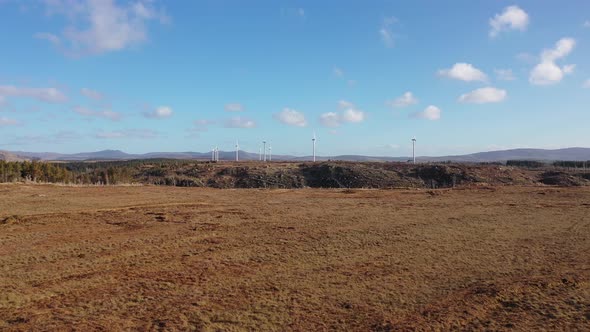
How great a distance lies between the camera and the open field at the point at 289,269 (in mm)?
8461

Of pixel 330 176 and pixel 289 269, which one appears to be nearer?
pixel 289 269

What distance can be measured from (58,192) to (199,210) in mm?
13135

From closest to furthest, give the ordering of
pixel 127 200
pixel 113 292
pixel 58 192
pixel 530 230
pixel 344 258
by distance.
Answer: pixel 113 292
pixel 344 258
pixel 530 230
pixel 127 200
pixel 58 192

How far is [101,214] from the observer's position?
68.3ft

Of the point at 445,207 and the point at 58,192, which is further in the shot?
the point at 58,192

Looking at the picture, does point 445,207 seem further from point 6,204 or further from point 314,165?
point 314,165

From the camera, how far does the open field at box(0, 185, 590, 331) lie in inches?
333

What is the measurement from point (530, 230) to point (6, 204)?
2566 cm

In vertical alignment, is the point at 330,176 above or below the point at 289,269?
above

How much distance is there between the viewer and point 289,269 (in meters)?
11.8

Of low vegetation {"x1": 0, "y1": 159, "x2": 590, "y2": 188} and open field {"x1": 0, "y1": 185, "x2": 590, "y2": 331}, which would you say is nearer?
open field {"x1": 0, "y1": 185, "x2": 590, "y2": 331}

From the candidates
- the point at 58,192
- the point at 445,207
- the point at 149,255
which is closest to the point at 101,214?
the point at 149,255

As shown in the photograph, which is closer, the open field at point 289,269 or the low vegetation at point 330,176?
the open field at point 289,269

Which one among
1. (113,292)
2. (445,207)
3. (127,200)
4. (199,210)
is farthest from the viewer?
(127,200)
